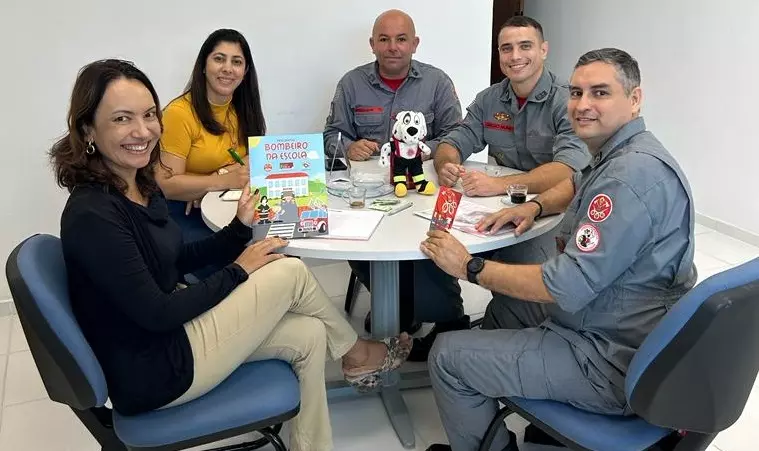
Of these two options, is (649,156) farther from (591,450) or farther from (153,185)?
(153,185)

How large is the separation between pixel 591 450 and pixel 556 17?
14.3 feet

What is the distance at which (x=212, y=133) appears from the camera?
2.48 meters

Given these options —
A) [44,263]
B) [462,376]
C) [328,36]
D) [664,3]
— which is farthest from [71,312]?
[664,3]

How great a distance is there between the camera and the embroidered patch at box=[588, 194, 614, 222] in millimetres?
1445

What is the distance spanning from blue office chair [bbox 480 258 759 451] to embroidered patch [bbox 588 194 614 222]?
0.26 metres

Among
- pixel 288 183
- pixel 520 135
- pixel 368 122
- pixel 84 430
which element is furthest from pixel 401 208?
pixel 84 430

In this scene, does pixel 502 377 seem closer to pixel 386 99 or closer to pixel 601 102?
pixel 601 102

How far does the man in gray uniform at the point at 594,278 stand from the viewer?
57.0 inches

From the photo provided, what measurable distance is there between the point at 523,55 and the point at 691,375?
1.44 metres

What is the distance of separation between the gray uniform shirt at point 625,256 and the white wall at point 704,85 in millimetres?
2522

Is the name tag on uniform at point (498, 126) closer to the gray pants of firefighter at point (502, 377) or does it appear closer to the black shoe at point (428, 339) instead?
the black shoe at point (428, 339)

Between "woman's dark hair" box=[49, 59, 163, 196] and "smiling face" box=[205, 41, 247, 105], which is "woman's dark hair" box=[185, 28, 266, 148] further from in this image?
"woman's dark hair" box=[49, 59, 163, 196]

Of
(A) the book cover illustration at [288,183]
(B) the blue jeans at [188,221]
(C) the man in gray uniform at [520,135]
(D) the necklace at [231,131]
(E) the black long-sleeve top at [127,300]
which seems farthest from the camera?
(D) the necklace at [231,131]

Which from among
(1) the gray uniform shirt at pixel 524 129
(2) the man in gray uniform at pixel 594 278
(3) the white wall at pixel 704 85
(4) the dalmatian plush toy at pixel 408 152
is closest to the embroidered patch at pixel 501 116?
(1) the gray uniform shirt at pixel 524 129
